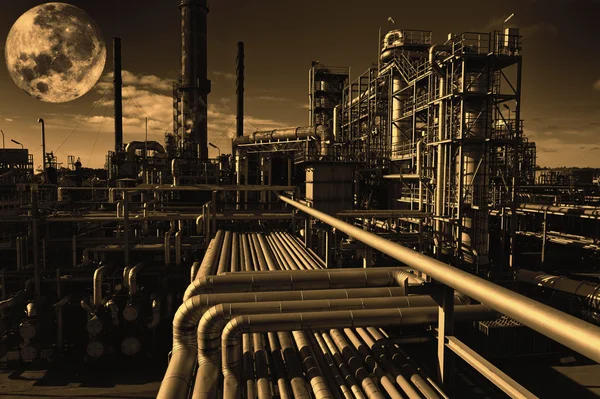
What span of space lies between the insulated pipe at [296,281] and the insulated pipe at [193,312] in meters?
0.21

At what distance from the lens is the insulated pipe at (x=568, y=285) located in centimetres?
1490

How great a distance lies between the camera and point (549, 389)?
11.7 m

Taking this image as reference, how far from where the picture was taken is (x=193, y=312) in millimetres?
5672

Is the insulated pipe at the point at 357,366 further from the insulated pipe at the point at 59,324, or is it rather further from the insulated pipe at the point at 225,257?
the insulated pipe at the point at 59,324

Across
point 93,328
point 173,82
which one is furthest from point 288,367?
point 173,82

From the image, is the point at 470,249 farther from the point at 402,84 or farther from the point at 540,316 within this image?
the point at 540,316

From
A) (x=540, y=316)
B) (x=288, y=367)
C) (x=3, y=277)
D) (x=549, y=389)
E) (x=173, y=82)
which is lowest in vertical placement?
(x=549, y=389)

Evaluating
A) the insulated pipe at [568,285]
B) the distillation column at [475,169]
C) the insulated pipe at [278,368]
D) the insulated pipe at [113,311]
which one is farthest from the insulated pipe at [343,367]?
the distillation column at [475,169]

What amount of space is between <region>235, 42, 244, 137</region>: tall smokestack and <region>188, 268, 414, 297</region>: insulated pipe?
44605 millimetres

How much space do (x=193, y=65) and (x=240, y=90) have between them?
13874mm

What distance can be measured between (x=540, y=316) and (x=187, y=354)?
4642 mm

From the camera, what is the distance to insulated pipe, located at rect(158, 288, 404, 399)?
4977 millimetres

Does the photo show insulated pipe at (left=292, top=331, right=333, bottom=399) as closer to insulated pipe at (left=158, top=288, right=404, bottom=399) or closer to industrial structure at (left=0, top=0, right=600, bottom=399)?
industrial structure at (left=0, top=0, right=600, bottom=399)

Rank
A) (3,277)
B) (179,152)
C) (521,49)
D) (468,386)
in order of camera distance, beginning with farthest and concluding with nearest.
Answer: (179,152), (521,49), (3,277), (468,386)
